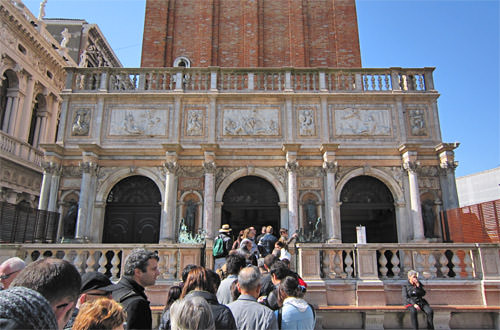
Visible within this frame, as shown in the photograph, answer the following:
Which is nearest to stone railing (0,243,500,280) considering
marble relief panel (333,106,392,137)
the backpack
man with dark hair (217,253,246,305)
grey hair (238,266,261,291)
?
the backpack

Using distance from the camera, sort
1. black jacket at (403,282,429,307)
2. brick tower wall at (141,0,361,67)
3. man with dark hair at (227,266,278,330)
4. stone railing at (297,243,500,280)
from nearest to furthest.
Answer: man with dark hair at (227,266,278,330), black jacket at (403,282,429,307), stone railing at (297,243,500,280), brick tower wall at (141,0,361,67)

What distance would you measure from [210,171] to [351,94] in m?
6.95

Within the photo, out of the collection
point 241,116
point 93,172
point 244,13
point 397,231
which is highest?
point 244,13

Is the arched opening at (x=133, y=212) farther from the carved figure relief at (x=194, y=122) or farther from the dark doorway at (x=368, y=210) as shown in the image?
the dark doorway at (x=368, y=210)

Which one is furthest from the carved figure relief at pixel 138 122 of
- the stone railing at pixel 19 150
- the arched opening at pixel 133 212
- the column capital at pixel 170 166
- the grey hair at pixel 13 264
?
the grey hair at pixel 13 264

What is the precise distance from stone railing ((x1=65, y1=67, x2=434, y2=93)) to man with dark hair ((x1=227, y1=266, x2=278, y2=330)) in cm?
1270

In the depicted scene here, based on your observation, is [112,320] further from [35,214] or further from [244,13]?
[244,13]

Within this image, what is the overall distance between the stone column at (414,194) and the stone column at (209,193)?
25.7ft

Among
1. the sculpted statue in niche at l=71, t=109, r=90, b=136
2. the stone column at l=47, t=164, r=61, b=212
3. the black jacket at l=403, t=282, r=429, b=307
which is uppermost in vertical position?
the sculpted statue in niche at l=71, t=109, r=90, b=136

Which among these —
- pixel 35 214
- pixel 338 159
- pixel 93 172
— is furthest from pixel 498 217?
pixel 35 214

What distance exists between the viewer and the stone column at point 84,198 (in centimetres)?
1386

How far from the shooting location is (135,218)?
1484 centimetres

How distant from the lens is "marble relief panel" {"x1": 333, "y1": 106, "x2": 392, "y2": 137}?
1532 centimetres

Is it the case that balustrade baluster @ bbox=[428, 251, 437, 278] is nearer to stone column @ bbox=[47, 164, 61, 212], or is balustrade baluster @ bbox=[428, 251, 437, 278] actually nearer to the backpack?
the backpack
